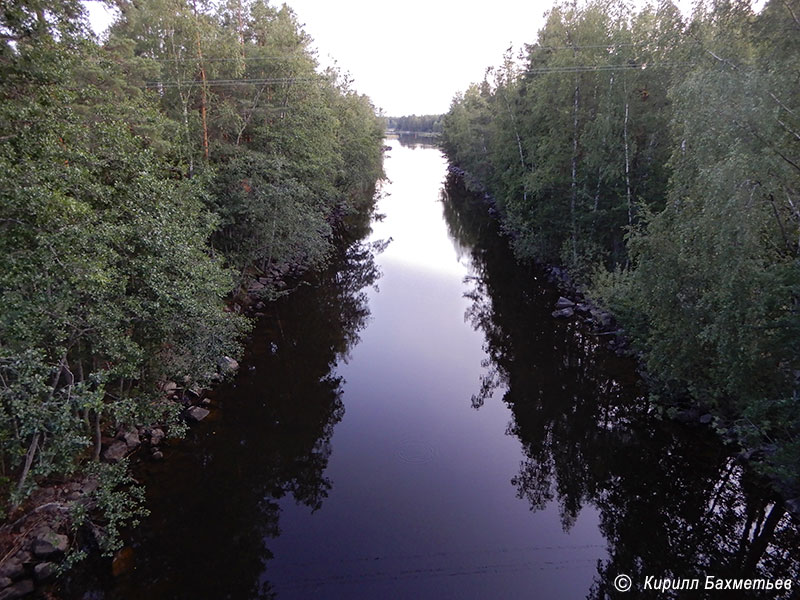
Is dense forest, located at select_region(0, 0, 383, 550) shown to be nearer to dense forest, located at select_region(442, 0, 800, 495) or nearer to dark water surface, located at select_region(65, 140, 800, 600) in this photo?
dark water surface, located at select_region(65, 140, 800, 600)

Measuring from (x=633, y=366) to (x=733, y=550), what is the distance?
838 cm

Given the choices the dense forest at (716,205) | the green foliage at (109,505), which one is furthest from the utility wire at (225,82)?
the dense forest at (716,205)

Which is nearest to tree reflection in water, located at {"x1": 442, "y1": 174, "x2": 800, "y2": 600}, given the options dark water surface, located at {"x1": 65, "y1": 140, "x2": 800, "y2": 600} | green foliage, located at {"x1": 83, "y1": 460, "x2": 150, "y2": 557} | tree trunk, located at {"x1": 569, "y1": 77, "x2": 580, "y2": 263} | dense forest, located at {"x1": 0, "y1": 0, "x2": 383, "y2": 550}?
dark water surface, located at {"x1": 65, "y1": 140, "x2": 800, "y2": 600}

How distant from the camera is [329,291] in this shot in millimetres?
27000

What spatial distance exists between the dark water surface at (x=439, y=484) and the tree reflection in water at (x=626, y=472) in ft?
0.17

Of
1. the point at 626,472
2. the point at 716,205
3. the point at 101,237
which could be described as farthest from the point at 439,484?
the point at 101,237

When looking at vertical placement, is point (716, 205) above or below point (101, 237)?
above

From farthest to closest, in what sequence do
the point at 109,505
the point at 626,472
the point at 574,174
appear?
1. the point at 574,174
2. the point at 626,472
3. the point at 109,505

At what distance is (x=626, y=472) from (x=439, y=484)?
210 inches

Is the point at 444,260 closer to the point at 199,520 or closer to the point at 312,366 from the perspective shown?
the point at 312,366

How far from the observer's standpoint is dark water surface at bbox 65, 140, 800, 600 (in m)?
10.1

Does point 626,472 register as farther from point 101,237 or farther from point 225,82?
point 225,82

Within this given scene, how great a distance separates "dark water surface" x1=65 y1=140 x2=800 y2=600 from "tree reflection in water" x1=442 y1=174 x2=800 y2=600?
5 centimetres

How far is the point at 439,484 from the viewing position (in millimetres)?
12672
